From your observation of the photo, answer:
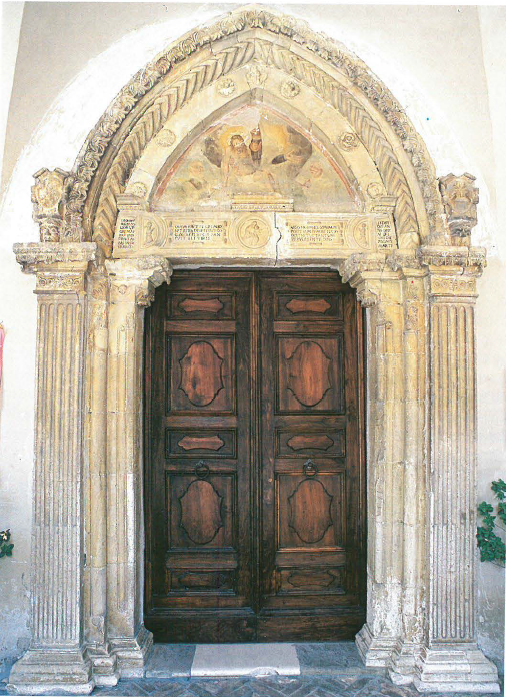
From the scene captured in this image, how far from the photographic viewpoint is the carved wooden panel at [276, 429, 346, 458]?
4.24m

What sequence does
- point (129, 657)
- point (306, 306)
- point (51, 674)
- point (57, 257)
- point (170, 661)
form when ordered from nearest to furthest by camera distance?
1. point (51, 674)
2. point (57, 257)
3. point (129, 657)
4. point (170, 661)
5. point (306, 306)

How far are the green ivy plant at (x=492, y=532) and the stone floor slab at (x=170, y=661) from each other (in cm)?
214

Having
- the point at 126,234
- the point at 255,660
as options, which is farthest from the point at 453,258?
the point at 255,660

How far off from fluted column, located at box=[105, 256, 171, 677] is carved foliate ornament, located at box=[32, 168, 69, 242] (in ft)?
1.40

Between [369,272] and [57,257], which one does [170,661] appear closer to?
[57,257]

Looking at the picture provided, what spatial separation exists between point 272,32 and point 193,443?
2996 mm

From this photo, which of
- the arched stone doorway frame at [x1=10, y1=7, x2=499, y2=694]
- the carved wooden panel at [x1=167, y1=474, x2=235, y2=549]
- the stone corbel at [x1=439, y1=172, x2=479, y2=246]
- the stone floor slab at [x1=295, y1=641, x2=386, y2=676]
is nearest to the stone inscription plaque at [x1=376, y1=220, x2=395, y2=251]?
the arched stone doorway frame at [x1=10, y1=7, x2=499, y2=694]

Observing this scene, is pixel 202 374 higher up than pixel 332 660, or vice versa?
pixel 202 374

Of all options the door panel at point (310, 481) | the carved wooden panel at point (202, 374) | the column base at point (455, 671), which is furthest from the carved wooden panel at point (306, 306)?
the column base at point (455, 671)

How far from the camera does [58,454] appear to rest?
3.66 metres

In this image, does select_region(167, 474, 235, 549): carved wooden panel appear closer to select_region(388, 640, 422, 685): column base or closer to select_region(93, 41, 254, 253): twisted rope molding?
select_region(388, 640, 422, 685): column base

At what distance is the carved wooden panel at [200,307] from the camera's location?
429 cm

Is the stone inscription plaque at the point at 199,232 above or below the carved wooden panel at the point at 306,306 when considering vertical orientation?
above

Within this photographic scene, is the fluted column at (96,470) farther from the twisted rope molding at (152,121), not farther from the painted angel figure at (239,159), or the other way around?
the painted angel figure at (239,159)
